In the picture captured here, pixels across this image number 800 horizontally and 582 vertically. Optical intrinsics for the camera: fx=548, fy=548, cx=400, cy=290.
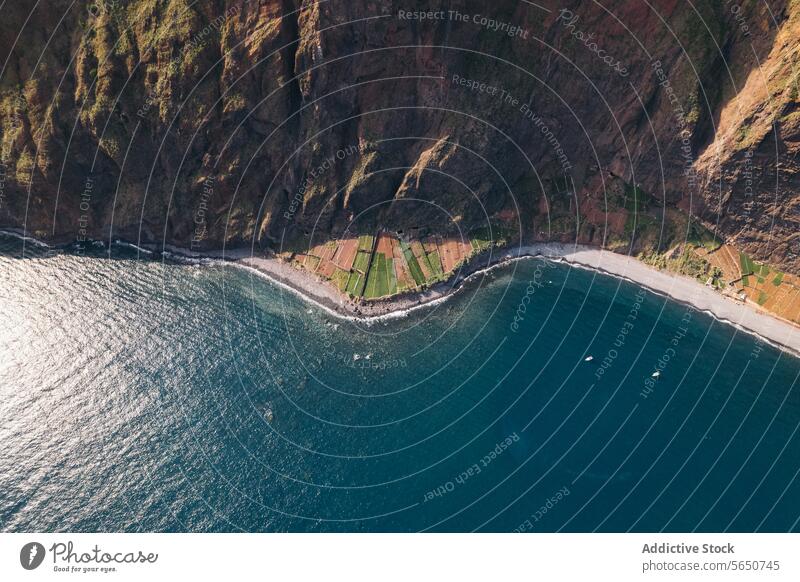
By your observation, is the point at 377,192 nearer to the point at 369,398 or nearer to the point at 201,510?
the point at 369,398

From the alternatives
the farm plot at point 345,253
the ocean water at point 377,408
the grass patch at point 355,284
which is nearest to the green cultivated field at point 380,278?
the grass patch at point 355,284

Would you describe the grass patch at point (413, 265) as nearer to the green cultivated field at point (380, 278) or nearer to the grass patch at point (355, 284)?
the green cultivated field at point (380, 278)

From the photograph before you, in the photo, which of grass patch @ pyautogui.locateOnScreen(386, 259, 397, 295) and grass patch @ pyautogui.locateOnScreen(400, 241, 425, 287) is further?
grass patch @ pyautogui.locateOnScreen(400, 241, 425, 287)

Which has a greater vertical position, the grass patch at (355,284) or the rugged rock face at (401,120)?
the rugged rock face at (401,120)

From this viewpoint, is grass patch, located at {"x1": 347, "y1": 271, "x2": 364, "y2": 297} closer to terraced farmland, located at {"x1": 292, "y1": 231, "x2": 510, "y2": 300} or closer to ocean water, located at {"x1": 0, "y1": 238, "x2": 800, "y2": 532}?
terraced farmland, located at {"x1": 292, "y1": 231, "x2": 510, "y2": 300}

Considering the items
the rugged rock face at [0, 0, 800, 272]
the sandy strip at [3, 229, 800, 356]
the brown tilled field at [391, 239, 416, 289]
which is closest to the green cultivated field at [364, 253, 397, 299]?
the brown tilled field at [391, 239, 416, 289]

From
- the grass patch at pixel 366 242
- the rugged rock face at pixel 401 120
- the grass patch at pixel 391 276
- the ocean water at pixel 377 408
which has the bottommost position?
the ocean water at pixel 377 408
